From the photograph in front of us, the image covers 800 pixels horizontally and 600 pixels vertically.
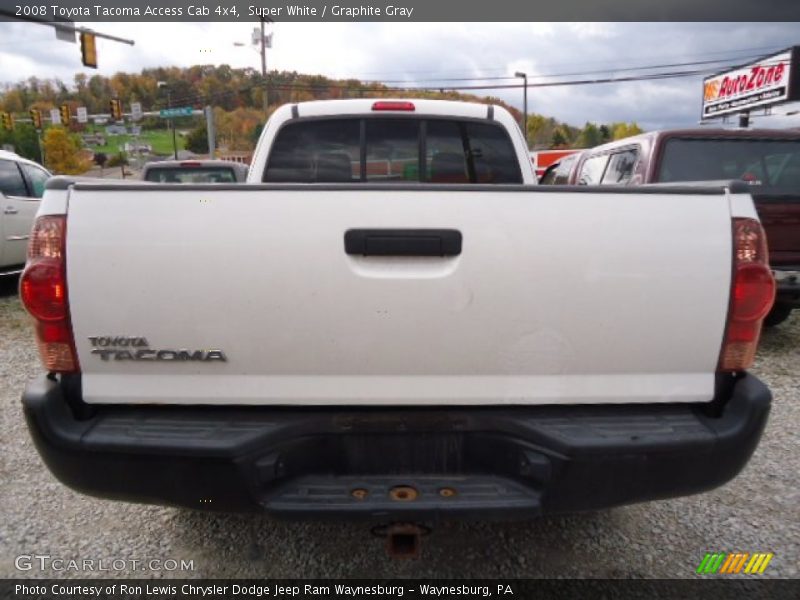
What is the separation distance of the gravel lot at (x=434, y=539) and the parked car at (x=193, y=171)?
635 centimetres

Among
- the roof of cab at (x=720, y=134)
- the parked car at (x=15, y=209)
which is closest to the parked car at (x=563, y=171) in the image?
the roof of cab at (x=720, y=134)

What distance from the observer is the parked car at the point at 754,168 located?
4.95 m

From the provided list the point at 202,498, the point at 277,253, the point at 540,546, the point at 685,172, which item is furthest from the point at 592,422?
the point at 685,172

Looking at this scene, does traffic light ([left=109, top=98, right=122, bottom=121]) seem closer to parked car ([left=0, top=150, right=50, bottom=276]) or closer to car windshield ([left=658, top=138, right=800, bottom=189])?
parked car ([left=0, top=150, right=50, bottom=276])

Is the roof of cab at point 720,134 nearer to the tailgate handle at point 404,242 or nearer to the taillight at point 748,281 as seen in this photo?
the taillight at point 748,281

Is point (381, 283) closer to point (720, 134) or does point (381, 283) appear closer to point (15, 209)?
point (720, 134)

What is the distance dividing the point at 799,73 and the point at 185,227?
31.5 m

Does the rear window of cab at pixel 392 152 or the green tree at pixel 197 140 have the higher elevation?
the green tree at pixel 197 140

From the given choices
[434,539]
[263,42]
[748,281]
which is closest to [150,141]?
[263,42]

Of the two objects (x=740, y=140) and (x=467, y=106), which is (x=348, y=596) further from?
(x=740, y=140)

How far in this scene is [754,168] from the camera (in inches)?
211

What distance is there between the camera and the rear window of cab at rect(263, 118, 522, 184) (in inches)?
125

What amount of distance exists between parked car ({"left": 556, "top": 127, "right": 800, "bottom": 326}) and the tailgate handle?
13.7ft

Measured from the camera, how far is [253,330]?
Answer: 1672 mm
